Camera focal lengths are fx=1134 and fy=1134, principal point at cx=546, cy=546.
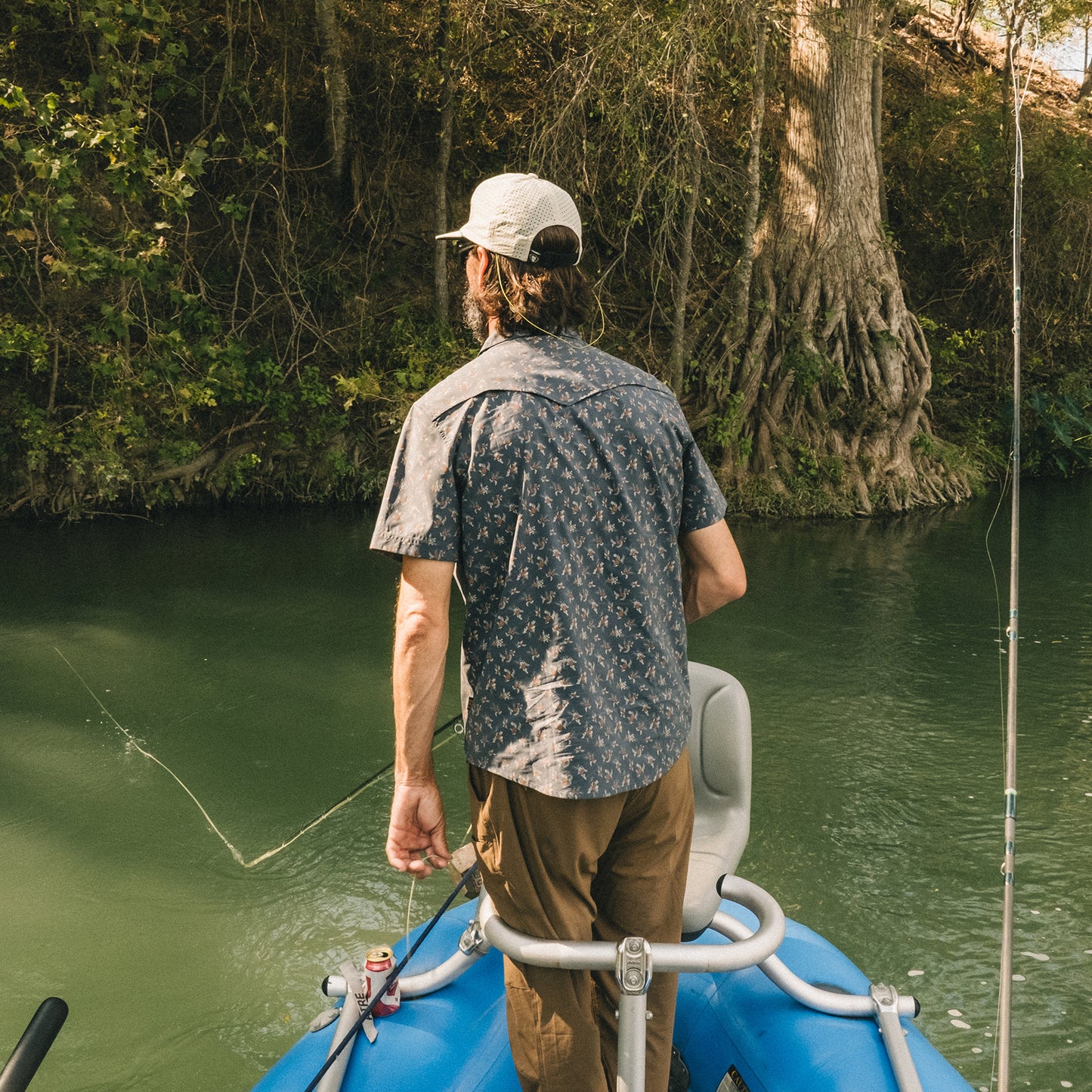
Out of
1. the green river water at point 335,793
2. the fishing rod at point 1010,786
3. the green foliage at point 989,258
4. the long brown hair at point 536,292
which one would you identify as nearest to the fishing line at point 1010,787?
the fishing rod at point 1010,786

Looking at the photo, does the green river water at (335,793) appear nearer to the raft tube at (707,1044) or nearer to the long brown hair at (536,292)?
the raft tube at (707,1044)

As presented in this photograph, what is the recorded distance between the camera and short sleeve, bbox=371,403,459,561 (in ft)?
4.89

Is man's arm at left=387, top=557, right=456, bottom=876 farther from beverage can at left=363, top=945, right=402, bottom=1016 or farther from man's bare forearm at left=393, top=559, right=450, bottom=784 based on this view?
beverage can at left=363, top=945, right=402, bottom=1016

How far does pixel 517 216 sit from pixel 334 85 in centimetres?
928

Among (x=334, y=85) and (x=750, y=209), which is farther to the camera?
(x=750, y=209)

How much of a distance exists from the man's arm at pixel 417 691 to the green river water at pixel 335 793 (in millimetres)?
1501

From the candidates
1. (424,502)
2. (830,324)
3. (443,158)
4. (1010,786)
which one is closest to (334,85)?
(443,158)

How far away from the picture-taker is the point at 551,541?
4.87 ft

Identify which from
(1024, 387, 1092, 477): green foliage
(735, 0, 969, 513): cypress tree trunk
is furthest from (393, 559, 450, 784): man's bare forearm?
(1024, 387, 1092, 477): green foliage

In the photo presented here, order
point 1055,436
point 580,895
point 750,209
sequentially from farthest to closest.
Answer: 1. point 1055,436
2. point 750,209
3. point 580,895

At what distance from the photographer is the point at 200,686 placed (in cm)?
550

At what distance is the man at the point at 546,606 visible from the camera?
1.50 meters

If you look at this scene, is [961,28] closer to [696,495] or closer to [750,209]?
[750,209]

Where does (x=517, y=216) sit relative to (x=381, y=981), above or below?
above
